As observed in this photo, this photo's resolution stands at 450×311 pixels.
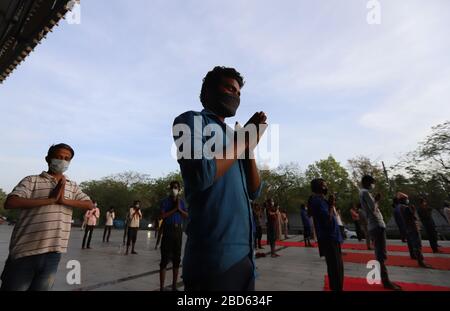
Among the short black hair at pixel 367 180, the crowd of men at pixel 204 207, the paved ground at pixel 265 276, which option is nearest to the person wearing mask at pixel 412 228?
the paved ground at pixel 265 276

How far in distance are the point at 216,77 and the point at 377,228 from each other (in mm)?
4896

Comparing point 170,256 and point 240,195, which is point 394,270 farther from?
point 240,195

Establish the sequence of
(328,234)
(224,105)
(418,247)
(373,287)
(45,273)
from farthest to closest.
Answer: (418,247) < (373,287) < (328,234) < (45,273) < (224,105)

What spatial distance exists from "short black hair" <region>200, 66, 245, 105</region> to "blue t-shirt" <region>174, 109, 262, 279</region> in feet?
0.84

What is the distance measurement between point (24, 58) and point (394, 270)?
1203 centimetres

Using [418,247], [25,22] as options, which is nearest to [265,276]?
[418,247]

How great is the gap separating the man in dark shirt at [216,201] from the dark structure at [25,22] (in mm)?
7011

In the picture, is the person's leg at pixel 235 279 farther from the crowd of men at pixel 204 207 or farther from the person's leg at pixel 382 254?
the person's leg at pixel 382 254

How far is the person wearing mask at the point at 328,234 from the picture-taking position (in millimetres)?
3729

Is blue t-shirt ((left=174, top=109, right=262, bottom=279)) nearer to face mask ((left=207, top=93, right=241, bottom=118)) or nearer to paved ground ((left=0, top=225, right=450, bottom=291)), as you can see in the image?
face mask ((left=207, top=93, right=241, bottom=118))

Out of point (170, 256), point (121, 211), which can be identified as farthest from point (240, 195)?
point (121, 211)

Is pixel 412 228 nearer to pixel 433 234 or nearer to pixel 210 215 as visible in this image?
pixel 433 234

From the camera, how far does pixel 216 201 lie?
126 cm

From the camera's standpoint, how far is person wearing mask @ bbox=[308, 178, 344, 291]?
3729 mm
